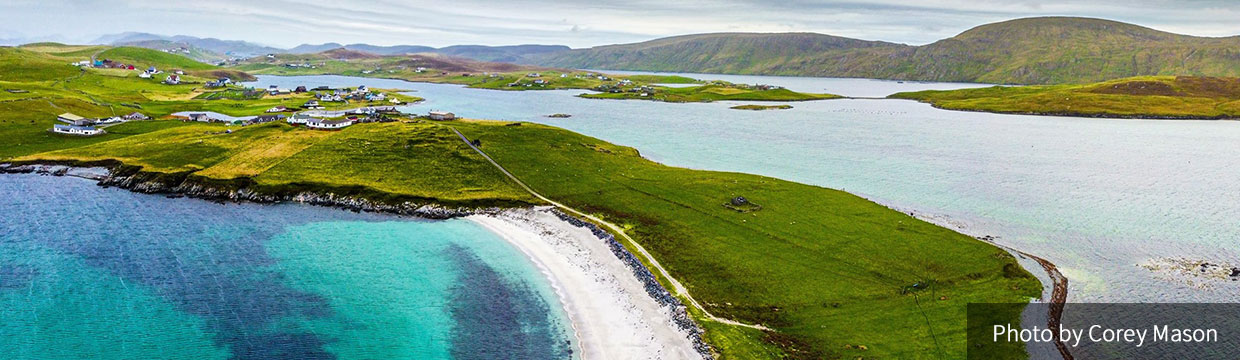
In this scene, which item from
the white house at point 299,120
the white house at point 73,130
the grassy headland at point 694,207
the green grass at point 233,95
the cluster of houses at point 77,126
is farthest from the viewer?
the green grass at point 233,95

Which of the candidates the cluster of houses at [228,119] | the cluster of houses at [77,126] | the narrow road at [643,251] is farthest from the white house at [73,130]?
the narrow road at [643,251]

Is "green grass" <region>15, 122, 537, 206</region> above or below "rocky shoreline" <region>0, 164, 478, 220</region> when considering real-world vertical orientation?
above

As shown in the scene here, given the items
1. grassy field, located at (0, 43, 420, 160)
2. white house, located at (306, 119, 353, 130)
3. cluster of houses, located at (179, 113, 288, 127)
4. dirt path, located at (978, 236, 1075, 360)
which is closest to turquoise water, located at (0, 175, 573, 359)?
dirt path, located at (978, 236, 1075, 360)

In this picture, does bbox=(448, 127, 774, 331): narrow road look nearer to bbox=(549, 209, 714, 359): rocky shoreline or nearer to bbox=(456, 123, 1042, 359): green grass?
bbox=(456, 123, 1042, 359): green grass

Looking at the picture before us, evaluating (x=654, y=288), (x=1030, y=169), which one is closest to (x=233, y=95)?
(x=654, y=288)

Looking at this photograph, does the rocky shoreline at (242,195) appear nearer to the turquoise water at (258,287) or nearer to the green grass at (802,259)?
the turquoise water at (258,287)

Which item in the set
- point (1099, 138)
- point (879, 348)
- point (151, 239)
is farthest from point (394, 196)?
point (1099, 138)
